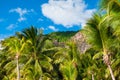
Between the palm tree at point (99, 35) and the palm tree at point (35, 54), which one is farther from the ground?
the palm tree at point (35, 54)

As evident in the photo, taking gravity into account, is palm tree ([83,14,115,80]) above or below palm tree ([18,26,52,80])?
below

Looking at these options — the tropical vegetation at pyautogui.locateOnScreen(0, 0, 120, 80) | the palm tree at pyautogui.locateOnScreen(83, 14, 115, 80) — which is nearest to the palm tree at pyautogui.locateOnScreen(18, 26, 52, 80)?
the tropical vegetation at pyautogui.locateOnScreen(0, 0, 120, 80)

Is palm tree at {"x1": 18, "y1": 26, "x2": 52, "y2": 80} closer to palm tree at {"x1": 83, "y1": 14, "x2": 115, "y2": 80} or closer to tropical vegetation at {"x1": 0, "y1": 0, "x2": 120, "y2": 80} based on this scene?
tropical vegetation at {"x1": 0, "y1": 0, "x2": 120, "y2": 80}

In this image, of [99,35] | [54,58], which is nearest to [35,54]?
[54,58]

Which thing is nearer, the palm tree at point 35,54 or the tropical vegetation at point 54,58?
the tropical vegetation at point 54,58

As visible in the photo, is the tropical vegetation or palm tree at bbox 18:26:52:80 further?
palm tree at bbox 18:26:52:80

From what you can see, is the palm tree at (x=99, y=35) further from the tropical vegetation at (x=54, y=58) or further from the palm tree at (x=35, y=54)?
the palm tree at (x=35, y=54)

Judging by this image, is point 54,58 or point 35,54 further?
point 54,58

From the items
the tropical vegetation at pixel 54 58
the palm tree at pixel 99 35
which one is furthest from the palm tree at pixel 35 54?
the palm tree at pixel 99 35

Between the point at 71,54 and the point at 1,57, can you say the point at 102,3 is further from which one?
the point at 1,57

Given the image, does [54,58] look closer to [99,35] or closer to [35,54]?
[35,54]

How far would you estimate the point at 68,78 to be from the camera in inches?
1405

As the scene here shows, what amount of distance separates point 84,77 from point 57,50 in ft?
17.1

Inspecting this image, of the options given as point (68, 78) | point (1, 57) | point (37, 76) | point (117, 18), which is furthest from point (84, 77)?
point (117, 18)
